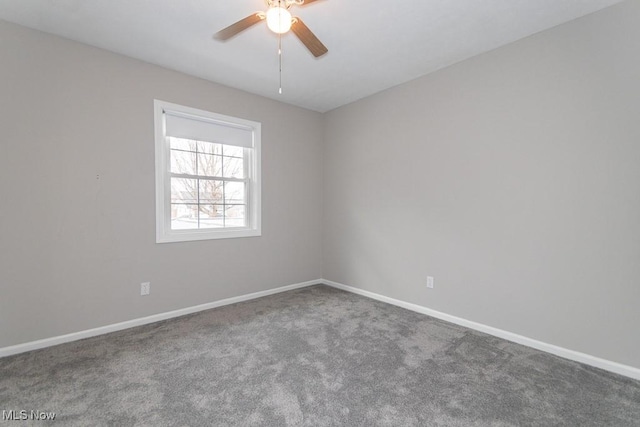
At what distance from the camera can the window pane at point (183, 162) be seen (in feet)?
10.4

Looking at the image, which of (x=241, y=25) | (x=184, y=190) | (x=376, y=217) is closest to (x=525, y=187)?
(x=376, y=217)

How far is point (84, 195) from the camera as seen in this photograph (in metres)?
2.58

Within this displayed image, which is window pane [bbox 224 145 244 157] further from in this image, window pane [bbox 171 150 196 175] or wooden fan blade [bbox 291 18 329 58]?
wooden fan blade [bbox 291 18 329 58]

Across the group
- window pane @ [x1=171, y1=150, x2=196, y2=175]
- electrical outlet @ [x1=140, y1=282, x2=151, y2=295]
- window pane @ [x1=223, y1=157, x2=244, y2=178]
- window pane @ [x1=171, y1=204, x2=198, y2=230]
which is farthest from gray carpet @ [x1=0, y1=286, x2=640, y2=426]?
window pane @ [x1=223, y1=157, x2=244, y2=178]

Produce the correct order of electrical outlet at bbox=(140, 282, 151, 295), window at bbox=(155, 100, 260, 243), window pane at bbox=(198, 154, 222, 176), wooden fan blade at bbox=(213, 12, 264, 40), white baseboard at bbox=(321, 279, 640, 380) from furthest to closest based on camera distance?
window pane at bbox=(198, 154, 222, 176) → window at bbox=(155, 100, 260, 243) → electrical outlet at bbox=(140, 282, 151, 295) → white baseboard at bbox=(321, 279, 640, 380) → wooden fan blade at bbox=(213, 12, 264, 40)

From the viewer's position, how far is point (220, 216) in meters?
3.54

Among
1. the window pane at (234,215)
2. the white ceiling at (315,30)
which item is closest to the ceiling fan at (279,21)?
the white ceiling at (315,30)

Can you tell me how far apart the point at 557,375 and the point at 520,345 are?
1.44ft

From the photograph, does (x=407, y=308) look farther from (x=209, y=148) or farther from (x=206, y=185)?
(x=209, y=148)

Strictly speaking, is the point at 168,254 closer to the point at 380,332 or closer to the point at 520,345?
the point at 380,332

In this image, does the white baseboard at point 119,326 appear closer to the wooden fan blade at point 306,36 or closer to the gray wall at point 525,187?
the gray wall at point 525,187

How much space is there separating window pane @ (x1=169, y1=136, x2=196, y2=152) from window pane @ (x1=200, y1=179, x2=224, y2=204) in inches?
15.5

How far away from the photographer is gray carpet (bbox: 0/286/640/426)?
1.63 metres

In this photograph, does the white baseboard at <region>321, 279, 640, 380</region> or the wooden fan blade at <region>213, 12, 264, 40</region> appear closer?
the wooden fan blade at <region>213, 12, 264, 40</region>
